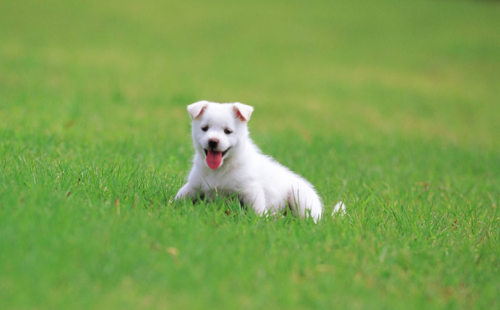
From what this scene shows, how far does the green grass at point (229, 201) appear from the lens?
10.2 feet

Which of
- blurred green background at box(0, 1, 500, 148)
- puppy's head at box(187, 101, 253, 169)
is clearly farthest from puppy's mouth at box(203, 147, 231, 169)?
blurred green background at box(0, 1, 500, 148)

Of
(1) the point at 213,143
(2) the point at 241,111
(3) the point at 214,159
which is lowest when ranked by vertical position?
(3) the point at 214,159

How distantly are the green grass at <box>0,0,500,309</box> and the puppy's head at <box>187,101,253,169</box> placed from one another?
0.43 meters

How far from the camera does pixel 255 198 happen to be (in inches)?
Result: 169

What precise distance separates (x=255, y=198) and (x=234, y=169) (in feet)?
0.95

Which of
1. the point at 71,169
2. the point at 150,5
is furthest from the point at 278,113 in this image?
the point at 150,5

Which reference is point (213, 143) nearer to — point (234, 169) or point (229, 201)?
point (234, 169)

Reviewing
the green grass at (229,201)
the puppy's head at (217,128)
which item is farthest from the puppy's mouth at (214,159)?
the green grass at (229,201)

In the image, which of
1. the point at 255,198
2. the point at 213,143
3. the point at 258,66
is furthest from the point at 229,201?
the point at 258,66

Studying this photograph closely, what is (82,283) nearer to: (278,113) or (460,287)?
(460,287)

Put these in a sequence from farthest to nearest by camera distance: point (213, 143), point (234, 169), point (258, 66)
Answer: point (258, 66), point (234, 169), point (213, 143)

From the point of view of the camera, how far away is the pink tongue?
419 centimetres

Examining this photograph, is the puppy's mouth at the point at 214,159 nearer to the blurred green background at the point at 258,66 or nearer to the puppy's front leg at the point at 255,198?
the puppy's front leg at the point at 255,198

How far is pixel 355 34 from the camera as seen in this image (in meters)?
25.1
